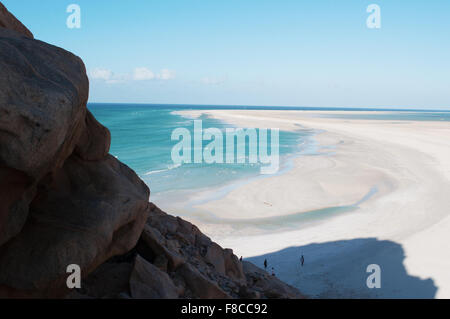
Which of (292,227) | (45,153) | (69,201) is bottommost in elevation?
(292,227)

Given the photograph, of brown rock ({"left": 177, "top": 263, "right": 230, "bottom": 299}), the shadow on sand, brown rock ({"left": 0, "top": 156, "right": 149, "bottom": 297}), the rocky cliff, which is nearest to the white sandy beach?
the shadow on sand

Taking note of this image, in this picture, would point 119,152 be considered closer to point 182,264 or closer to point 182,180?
point 182,180

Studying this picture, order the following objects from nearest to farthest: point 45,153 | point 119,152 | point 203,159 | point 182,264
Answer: point 45,153, point 182,264, point 203,159, point 119,152

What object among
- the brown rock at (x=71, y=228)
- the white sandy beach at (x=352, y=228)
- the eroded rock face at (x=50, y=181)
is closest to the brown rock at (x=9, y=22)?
the eroded rock face at (x=50, y=181)

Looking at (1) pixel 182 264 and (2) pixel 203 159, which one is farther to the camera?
(2) pixel 203 159

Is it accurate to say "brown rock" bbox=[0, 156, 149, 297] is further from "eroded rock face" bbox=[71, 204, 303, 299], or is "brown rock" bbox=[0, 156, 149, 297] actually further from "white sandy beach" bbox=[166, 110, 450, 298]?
"white sandy beach" bbox=[166, 110, 450, 298]

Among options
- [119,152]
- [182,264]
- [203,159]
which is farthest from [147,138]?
[182,264]
